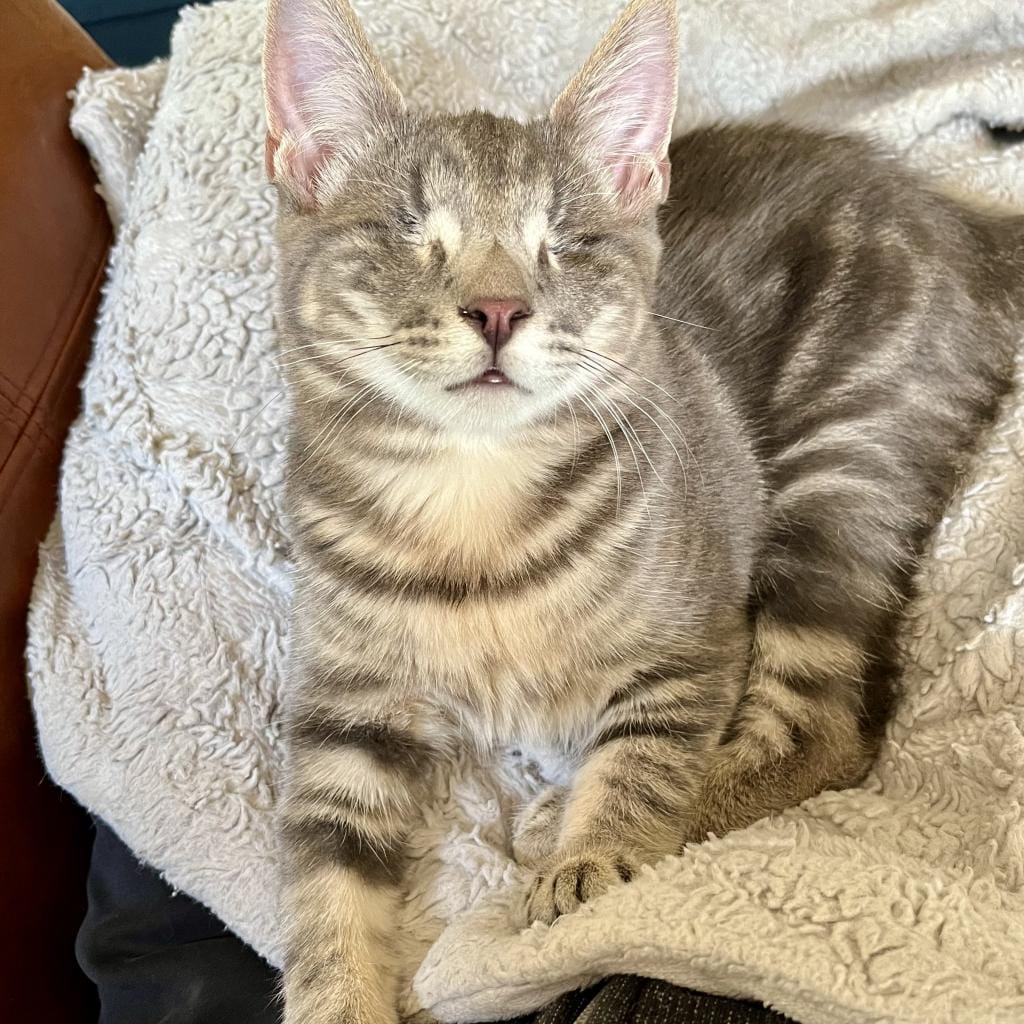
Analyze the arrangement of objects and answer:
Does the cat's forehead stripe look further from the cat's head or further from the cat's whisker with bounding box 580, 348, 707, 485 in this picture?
the cat's whisker with bounding box 580, 348, 707, 485

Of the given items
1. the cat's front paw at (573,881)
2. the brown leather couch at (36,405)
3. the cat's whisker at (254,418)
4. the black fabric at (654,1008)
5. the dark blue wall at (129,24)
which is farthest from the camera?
the dark blue wall at (129,24)

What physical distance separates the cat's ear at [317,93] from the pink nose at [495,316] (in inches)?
12.3

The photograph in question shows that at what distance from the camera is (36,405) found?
54.5 inches

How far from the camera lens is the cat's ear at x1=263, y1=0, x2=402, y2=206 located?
1014 mm

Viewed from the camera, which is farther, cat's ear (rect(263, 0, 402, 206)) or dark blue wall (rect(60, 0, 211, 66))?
dark blue wall (rect(60, 0, 211, 66))

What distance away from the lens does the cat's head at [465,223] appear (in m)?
0.93

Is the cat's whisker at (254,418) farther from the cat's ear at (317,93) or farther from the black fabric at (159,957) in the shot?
the black fabric at (159,957)

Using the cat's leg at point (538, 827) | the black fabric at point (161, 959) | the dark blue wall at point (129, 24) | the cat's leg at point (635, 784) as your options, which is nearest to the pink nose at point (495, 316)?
the cat's leg at point (635, 784)

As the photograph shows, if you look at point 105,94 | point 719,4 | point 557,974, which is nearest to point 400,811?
point 557,974

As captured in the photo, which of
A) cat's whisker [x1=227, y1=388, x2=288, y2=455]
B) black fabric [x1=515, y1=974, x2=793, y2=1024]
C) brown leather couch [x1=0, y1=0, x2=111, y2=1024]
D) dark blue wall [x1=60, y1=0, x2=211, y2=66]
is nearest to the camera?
black fabric [x1=515, y1=974, x2=793, y2=1024]

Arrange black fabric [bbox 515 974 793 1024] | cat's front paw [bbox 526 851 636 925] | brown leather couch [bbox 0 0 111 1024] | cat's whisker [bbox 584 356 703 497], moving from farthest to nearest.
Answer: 1. brown leather couch [bbox 0 0 111 1024]
2. cat's whisker [bbox 584 356 703 497]
3. cat's front paw [bbox 526 851 636 925]
4. black fabric [bbox 515 974 793 1024]

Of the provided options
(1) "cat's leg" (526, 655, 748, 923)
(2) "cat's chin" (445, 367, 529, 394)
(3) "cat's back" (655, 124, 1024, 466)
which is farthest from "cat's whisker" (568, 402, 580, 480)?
(3) "cat's back" (655, 124, 1024, 466)

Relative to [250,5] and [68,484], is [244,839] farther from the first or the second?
[250,5]

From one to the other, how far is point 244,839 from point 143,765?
0.17m
